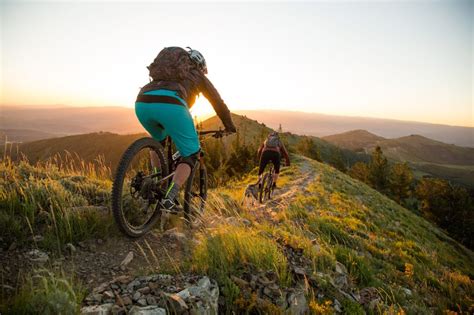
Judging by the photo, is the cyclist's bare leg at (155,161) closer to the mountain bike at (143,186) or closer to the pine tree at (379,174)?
the mountain bike at (143,186)

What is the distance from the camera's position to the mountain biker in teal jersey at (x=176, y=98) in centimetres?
346

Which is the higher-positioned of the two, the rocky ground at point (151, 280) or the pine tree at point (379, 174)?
the rocky ground at point (151, 280)

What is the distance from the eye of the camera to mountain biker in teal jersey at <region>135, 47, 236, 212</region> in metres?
3.46

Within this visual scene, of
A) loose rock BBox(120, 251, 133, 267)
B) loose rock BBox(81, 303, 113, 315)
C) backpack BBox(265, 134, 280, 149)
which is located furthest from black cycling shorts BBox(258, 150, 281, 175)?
loose rock BBox(81, 303, 113, 315)

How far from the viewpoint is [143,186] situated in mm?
3645

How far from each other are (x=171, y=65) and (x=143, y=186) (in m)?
1.54

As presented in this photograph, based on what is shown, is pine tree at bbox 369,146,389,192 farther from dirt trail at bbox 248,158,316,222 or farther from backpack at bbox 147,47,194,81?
backpack at bbox 147,47,194,81

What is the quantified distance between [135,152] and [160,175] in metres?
0.63

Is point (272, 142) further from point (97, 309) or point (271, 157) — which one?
point (97, 309)

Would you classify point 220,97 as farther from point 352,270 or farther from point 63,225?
point 352,270

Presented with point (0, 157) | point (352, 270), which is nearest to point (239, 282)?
point (352, 270)

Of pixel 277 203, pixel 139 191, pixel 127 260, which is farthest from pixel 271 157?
pixel 127 260

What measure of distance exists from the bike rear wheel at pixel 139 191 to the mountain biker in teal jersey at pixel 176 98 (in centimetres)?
27

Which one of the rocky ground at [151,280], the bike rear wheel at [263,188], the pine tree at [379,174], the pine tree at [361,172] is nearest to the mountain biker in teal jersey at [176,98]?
the rocky ground at [151,280]
